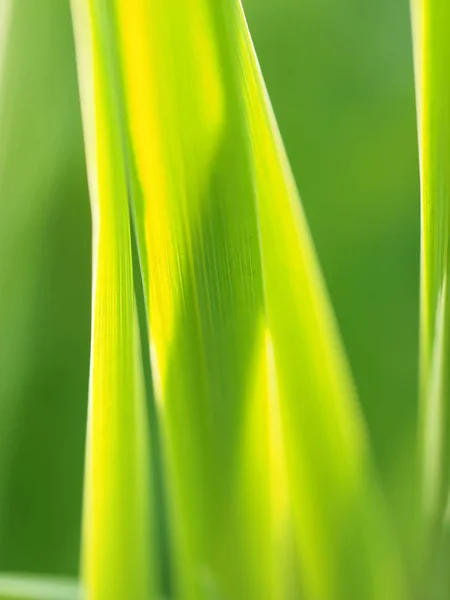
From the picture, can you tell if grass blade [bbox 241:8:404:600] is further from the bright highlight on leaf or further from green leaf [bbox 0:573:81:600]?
green leaf [bbox 0:573:81:600]

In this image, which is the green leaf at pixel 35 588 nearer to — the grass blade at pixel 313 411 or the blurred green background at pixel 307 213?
the blurred green background at pixel 307 213

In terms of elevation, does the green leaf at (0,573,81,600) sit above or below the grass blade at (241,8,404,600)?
below

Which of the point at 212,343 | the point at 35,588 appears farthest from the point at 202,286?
the point at 35,588

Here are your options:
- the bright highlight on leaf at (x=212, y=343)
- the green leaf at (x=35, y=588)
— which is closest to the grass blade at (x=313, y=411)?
the bright highlight on leaf at (x=212, y=343)

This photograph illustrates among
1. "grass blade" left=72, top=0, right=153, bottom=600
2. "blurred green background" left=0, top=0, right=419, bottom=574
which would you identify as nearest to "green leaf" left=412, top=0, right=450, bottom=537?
"blurred green background" left=0, top=0, right=419, bottom=574

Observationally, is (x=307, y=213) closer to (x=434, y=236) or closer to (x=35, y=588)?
(x=434, y=236)

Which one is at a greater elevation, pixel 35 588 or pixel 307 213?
pixel 307 213
